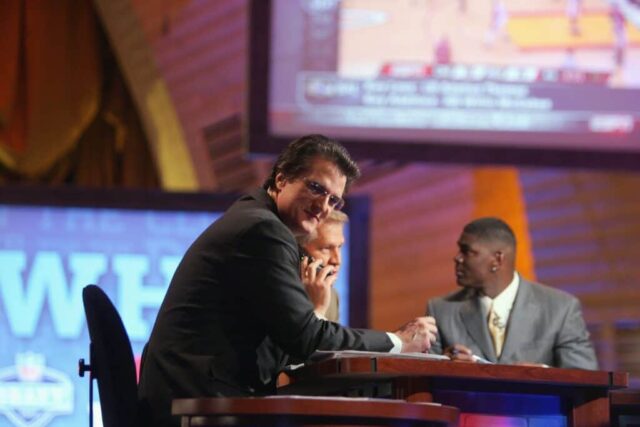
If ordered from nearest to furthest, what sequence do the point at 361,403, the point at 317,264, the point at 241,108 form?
the point at 361,403, the point at 317,264, the point at 241,108

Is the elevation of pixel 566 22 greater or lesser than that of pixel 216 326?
greater

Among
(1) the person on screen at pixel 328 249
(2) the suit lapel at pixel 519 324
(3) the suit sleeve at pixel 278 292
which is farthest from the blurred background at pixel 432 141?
(3) the suit sleeve at pixel 278 292

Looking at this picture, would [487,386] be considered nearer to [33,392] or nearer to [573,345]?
[573,345]

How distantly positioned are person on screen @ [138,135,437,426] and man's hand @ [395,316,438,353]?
0.03m

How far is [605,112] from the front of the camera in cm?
540

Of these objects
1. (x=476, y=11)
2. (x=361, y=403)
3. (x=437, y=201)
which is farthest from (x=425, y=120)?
(x=361, y=403)

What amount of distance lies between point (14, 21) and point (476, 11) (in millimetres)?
2895

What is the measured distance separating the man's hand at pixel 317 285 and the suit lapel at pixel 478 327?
29.6 inches

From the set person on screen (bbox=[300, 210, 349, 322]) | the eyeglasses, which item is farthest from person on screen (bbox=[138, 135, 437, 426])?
person on screen (bbox=[300, 210, 349, 322])

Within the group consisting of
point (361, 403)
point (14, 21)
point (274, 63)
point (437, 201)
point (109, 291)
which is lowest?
point (361, 403)

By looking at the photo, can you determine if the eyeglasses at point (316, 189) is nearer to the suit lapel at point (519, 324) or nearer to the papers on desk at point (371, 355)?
the papers on desk at point (371, 355)

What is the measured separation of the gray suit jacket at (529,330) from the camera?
4004 millimetres

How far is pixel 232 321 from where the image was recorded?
2.52m

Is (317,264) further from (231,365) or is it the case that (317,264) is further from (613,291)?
(613,291)
